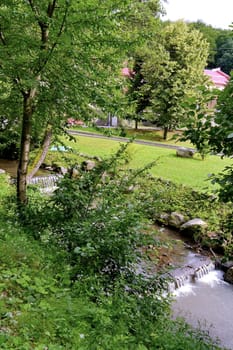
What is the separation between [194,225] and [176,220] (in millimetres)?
642

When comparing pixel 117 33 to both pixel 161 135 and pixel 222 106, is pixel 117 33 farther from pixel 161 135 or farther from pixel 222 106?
pixel 161 135

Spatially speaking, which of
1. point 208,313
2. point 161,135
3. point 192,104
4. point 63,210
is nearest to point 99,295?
point 63,210

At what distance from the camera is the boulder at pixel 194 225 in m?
8.52

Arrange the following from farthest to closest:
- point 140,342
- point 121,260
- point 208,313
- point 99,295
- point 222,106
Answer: point 208,313
point 121,260
point 99,295
point 140,342
point 222,106

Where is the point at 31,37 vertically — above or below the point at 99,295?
above

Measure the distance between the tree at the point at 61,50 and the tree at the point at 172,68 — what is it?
15377mm

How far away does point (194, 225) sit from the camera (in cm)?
858

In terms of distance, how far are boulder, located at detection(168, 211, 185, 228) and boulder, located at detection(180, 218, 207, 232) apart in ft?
0.57

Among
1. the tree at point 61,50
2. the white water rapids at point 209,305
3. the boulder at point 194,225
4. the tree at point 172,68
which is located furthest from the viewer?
the tree at point 172,68

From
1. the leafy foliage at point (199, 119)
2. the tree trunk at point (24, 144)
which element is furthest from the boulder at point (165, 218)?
the leafy foliage at point (199, 119)

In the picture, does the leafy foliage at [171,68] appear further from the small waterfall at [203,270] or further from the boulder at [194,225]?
the small waterfall at [203,270]

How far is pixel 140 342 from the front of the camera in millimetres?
2820

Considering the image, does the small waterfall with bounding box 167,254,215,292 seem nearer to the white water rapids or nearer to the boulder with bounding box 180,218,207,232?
the white water rapids

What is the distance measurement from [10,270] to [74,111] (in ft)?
7.06
